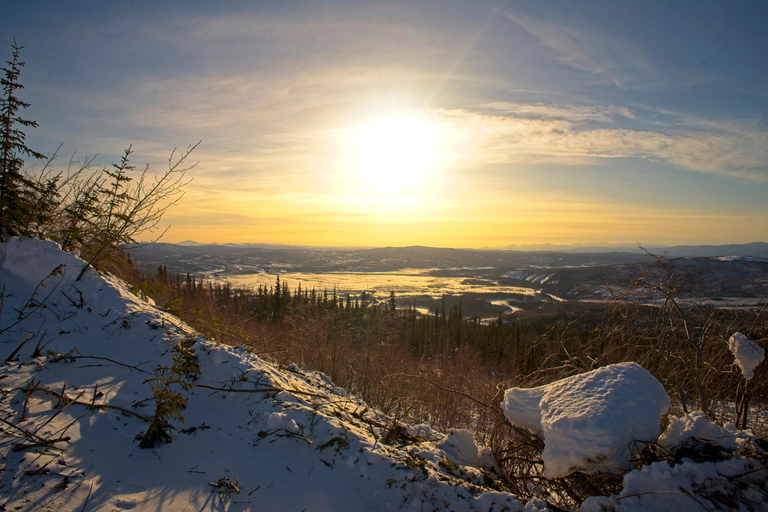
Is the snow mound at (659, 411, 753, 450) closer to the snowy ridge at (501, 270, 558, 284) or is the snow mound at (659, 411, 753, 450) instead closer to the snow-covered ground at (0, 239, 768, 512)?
the snow-covered ground at (0, 239, 768, 512)

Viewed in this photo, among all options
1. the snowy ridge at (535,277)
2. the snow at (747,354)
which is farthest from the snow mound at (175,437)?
the snowy ridge at (535,277)

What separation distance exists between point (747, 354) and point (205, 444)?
5.79m

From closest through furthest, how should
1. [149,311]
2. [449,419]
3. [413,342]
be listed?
1. [149,311]
2. [449,419]
3. [413,342]

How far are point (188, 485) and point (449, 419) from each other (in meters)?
14.1

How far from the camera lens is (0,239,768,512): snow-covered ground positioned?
2.68m

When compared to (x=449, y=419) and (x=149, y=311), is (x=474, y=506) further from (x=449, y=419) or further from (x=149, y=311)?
(x=449, y=419)

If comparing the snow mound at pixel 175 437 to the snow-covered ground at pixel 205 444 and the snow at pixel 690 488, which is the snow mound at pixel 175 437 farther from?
the snow at pixel 690 488

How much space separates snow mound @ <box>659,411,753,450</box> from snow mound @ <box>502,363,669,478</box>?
0.15 m

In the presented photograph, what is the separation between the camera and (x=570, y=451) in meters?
3.04

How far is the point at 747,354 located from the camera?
4.07 meters

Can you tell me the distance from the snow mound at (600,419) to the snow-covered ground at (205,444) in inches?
6.1

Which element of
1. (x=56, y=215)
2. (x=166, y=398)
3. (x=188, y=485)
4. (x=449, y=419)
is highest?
(x=56, y=215)

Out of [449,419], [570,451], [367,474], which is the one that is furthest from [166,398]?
[449,419]

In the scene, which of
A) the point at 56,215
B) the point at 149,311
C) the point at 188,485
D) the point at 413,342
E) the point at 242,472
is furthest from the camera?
the point at 413,342
